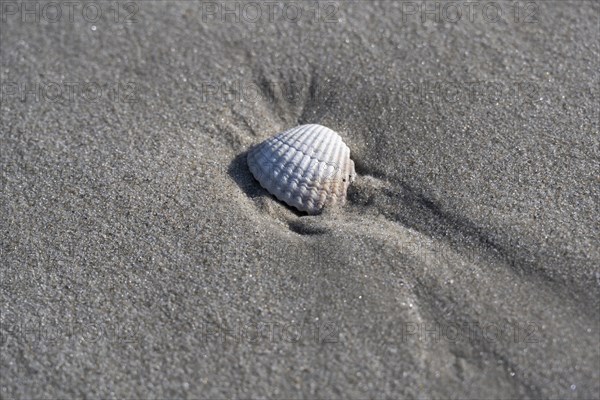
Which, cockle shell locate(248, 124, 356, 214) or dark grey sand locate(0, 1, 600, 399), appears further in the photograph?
cockle shell locate(248, 124, 356, 214)

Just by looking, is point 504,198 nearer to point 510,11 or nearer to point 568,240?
point 568,240

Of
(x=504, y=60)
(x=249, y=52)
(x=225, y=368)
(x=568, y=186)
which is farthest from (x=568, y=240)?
(x=249, y=52)

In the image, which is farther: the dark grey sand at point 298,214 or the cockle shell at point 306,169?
the cockle shell at point 306,169

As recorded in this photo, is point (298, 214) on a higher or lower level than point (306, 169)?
lower
